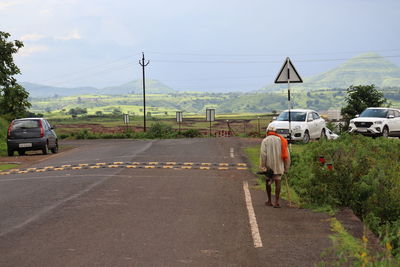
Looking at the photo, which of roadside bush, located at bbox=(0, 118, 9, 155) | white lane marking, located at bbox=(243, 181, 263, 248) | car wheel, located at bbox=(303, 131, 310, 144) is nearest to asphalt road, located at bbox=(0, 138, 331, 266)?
white lane marking, located at bbox=(243, 181, 263, 248)

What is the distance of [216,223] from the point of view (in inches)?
354

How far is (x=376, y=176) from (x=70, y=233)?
6817 millimetres

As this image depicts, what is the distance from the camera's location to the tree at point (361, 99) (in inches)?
1816

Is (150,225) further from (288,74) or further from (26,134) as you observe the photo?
(26,134)

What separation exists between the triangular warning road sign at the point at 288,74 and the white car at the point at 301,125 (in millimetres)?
9670

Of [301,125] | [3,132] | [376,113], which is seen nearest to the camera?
[301,125]

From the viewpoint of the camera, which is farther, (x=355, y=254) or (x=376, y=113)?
(x=376, y=113)

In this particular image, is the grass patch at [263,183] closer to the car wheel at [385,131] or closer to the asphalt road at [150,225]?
the asphalt road at [150,225]

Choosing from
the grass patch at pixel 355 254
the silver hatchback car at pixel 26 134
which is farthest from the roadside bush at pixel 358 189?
the silver hatchback car at pixel 26 134

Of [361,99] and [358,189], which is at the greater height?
[361,99]

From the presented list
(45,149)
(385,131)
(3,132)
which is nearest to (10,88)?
(3,132)

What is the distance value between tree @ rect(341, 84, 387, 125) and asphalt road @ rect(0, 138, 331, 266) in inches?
1327

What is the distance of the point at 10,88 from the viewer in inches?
1770

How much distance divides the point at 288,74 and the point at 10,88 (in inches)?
1269
